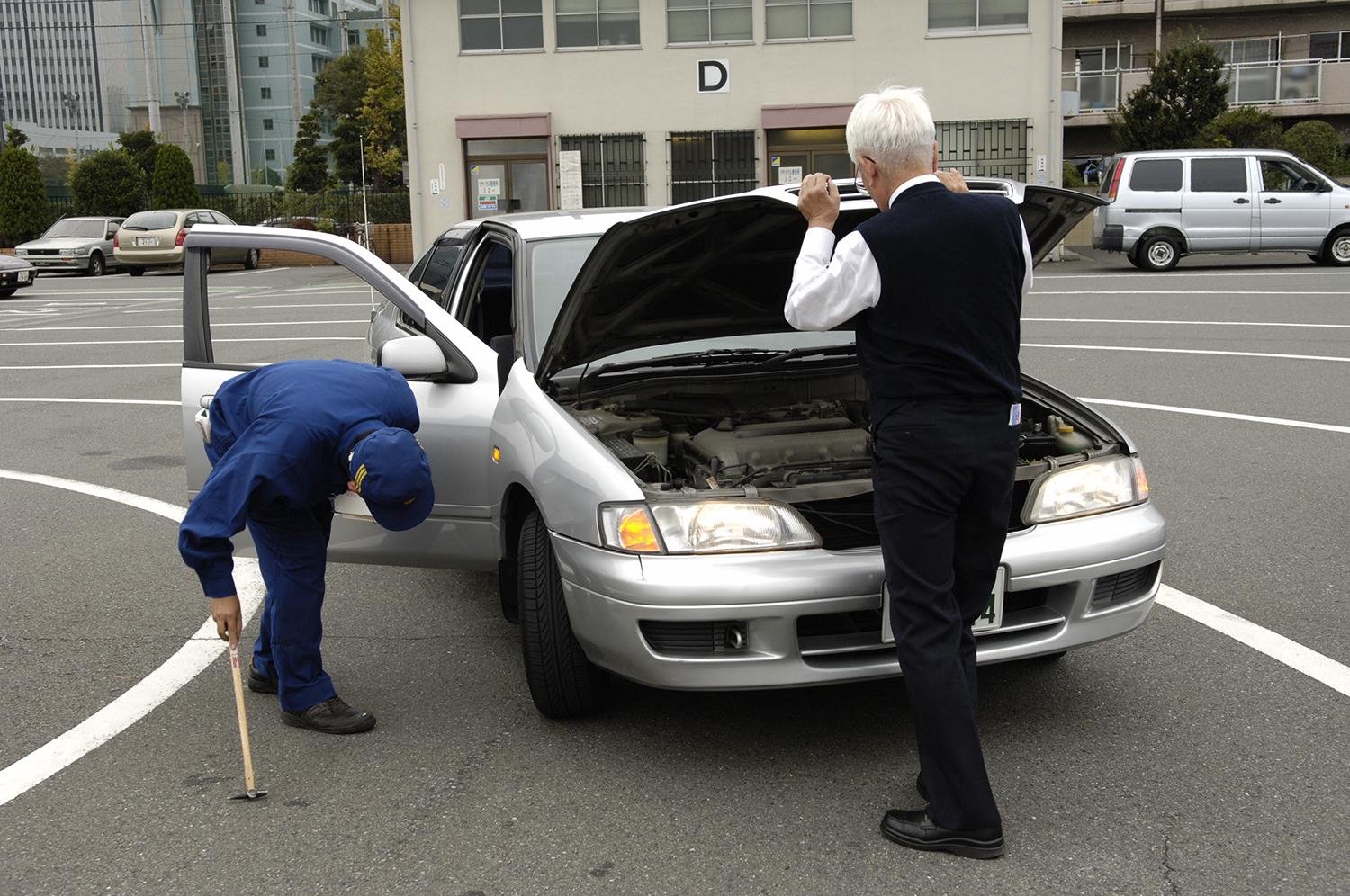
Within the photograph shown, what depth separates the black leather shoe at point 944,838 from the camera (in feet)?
10.5

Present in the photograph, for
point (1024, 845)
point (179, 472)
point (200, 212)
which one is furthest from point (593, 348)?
point (200, 212)

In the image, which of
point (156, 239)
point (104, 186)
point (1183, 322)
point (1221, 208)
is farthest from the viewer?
point (104, 186)

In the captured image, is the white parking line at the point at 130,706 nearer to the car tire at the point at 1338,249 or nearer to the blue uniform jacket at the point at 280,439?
the blue uniform jacket at the point at 280,439

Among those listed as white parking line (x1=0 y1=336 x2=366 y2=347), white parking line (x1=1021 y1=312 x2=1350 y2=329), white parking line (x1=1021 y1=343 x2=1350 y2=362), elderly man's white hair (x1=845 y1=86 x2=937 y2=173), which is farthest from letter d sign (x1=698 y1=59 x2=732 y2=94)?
elderly man's white hair (x1=845 y1=86 x2=937 y2=173)

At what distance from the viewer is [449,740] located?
4020 mm

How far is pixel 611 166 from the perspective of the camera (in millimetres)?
28047

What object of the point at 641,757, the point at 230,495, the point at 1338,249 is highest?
the point at 230,495

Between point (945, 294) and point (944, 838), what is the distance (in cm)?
131

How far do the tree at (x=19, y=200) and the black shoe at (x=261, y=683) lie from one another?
120ft

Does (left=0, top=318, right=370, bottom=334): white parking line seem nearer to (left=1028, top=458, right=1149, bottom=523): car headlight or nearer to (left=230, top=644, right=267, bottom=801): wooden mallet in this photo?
(left=230, top=644, right=267, bottom=801): wooden mallet

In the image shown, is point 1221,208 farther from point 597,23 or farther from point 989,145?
point 597,23

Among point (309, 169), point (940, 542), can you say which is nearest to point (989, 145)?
point (940, 542)

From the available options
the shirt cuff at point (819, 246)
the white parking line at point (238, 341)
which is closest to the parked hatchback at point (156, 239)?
the white parking line at point (238, 341)

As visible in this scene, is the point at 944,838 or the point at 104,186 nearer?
the point at 944,838
